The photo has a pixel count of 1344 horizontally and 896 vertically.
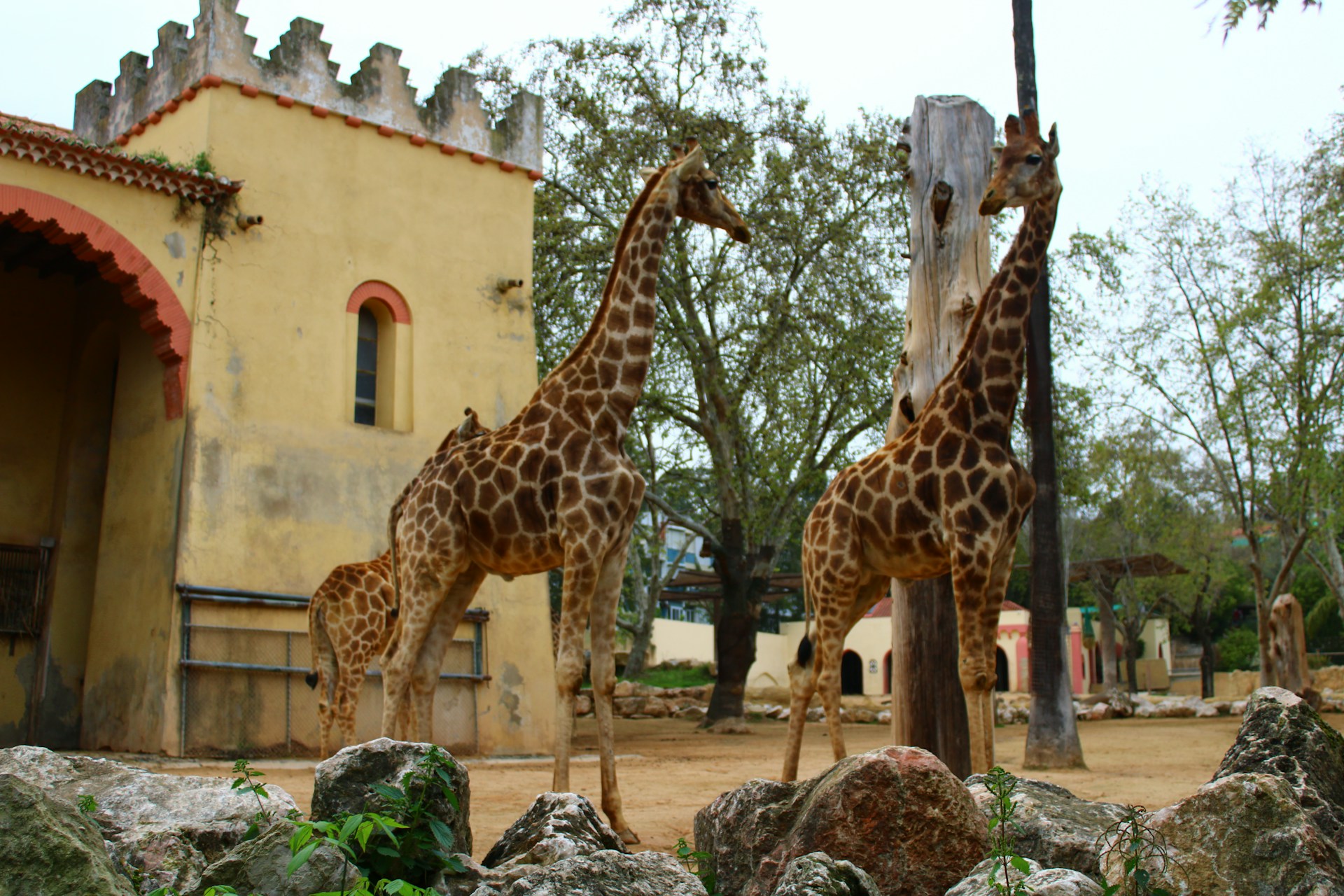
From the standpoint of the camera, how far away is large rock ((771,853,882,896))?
336 centimetres

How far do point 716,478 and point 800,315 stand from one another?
362 centimetres

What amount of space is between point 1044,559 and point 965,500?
22.1 ft

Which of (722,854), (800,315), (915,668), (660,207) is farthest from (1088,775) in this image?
(800,315)

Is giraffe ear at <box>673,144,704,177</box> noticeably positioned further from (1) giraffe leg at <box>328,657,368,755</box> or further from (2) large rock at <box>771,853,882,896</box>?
(1) giraffe leg at <box>328,657,368,755</box>

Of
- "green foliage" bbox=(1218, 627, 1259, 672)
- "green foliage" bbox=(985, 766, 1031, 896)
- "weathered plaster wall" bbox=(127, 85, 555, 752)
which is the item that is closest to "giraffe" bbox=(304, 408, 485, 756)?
"weathered plaster wall" bbox=(127, 85, 555, 752)

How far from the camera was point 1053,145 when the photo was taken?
659cm

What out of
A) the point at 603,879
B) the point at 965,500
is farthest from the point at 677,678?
the point at 603,879

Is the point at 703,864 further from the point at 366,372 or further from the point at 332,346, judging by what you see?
the point at 366,372

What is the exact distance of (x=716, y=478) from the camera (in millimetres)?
21922

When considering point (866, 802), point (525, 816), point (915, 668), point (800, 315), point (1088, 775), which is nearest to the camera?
point (866, 802)

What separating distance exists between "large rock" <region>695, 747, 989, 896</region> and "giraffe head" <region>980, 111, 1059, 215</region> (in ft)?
11.4

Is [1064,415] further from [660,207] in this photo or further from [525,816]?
[525,816]

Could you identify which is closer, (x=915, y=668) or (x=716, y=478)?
(x=915, y=668)

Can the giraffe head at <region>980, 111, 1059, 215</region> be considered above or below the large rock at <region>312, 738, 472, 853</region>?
above
